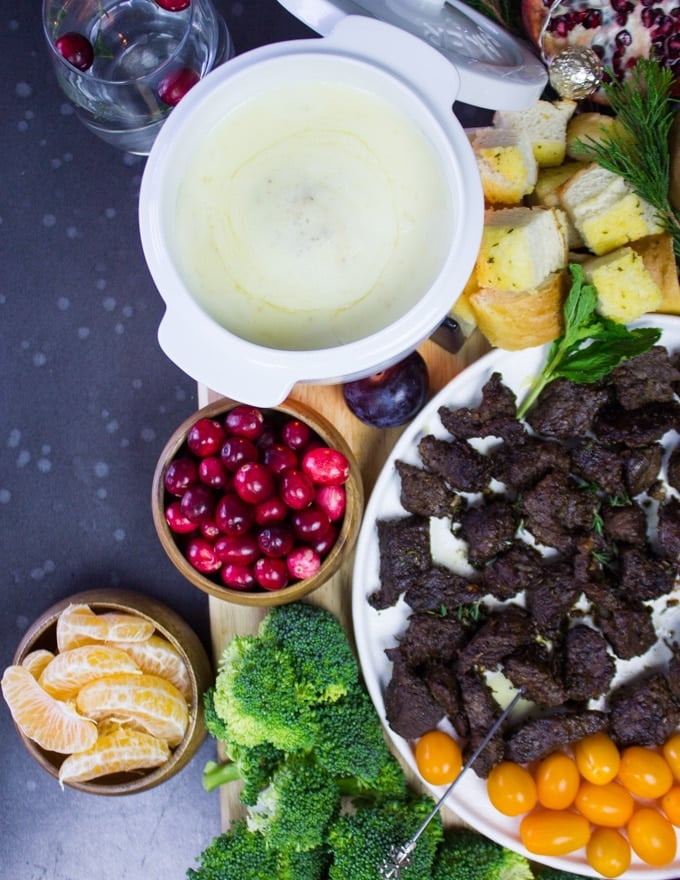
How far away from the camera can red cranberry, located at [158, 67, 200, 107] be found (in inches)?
56.0

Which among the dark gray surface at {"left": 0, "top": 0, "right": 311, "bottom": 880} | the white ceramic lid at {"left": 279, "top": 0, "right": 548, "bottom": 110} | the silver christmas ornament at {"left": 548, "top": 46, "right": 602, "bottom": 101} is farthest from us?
the dark gray surface at {"left": 0, "top": 0, "right": 311, "bottom": 880}

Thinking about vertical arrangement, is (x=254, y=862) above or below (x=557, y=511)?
below

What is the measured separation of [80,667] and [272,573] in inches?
15.2

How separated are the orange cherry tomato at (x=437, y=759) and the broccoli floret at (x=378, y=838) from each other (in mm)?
82

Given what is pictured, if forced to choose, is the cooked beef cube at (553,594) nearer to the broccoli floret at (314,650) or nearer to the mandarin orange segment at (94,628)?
the broccoli floret at (314,650)

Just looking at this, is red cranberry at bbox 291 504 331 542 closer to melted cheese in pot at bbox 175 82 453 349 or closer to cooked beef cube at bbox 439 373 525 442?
cooked beef cube at bbox 439 373 525 442

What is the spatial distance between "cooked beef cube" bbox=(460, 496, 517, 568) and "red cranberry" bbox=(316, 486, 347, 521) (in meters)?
0.23

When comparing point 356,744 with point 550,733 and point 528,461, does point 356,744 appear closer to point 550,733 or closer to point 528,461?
point 550,733

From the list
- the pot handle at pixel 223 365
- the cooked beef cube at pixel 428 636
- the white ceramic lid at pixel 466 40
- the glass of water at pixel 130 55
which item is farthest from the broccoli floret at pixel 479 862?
the glass of water at pixel 130 55

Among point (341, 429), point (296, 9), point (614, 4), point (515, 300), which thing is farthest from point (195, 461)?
point (614, 4)

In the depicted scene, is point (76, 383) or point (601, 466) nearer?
point (601, 466)

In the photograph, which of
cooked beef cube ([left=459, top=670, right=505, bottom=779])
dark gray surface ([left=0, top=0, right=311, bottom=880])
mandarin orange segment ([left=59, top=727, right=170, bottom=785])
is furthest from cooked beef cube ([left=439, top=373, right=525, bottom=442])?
mandarin orange segment ([left=59, top=727, right=170, bottom=785])

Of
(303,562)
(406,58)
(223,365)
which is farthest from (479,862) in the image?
(406,58)

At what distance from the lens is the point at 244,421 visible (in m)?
1.48
